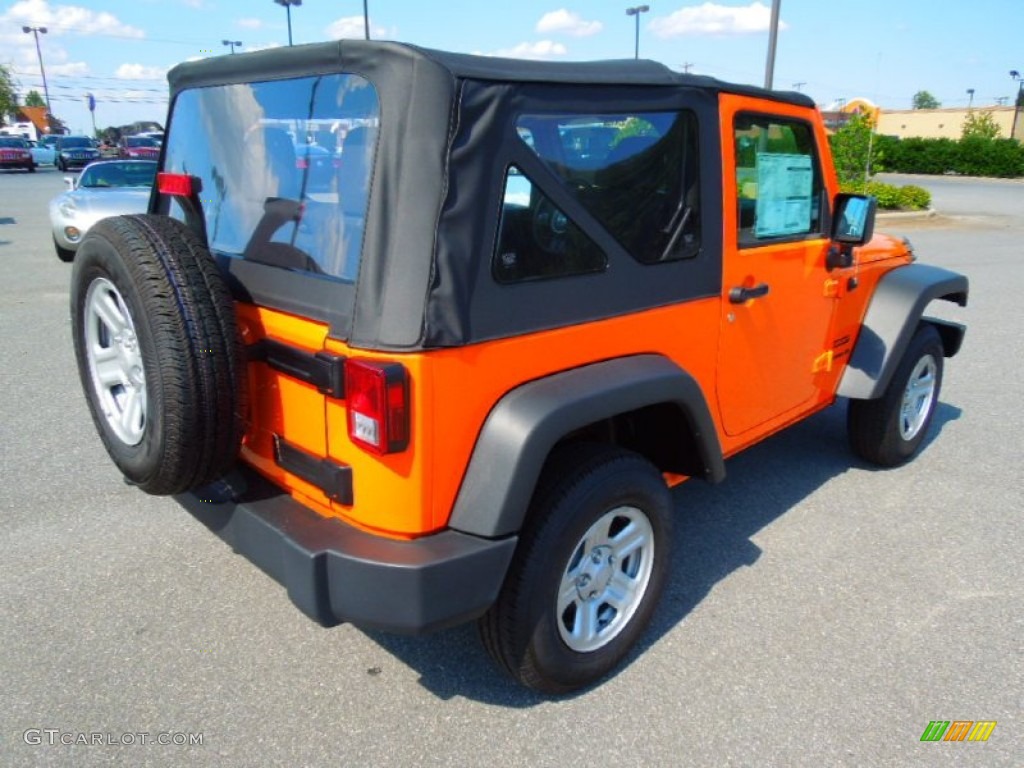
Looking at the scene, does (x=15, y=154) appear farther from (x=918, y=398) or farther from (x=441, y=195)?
(x=441, y=195)

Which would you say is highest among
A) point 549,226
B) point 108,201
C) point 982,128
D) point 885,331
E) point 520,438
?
point 982,128

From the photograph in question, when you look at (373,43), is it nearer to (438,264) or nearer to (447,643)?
(438,264)

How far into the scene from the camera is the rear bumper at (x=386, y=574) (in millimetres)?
2035

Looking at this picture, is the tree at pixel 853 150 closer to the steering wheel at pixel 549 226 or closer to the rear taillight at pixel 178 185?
the steering wheel at pixel 549 226

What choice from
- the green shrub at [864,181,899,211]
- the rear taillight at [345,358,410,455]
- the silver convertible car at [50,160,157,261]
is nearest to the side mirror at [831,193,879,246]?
the rear taillight at [345,358,410,455]

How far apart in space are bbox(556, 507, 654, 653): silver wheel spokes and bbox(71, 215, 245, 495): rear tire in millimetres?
1119

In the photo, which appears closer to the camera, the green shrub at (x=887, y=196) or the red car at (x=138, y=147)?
the green shrub at (x=887, y=196)

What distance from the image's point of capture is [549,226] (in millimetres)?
2256

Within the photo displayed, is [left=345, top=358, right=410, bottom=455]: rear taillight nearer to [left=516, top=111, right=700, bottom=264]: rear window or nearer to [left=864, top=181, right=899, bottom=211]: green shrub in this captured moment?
[left=516, top=111, right=700, bottom=264]: rear window

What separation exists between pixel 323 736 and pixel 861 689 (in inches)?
68.9

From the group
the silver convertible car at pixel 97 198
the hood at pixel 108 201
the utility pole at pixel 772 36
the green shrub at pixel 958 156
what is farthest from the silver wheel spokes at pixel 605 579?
the green shrub at pixel 958 156

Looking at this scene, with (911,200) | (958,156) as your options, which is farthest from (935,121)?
(911,200)

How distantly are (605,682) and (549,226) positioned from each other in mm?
1530

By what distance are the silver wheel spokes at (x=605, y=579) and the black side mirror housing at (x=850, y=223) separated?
1.63 metres
